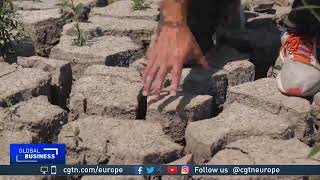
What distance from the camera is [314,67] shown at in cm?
257

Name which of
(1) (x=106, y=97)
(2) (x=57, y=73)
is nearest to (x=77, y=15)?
(2) (x=57, y=73)

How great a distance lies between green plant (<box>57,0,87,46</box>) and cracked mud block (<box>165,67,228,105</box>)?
60 cm

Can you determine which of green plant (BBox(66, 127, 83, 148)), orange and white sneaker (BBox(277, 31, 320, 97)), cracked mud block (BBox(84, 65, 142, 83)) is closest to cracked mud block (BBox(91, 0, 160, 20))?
cracked mud block (BBox(84, 65, 142, 83))

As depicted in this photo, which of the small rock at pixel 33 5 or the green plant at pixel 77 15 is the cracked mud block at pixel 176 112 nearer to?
the green plant at pixel 77 15

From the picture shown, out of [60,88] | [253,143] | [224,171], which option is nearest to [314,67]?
[253,143]

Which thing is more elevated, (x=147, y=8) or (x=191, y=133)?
(x=147, y=8)

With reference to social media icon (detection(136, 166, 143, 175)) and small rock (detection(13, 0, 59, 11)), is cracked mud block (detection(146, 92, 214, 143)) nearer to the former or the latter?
social media icon (detection(136, 166, 143, 175))

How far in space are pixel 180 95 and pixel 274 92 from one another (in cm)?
41

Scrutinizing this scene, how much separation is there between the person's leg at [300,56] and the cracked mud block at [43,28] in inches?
50.1

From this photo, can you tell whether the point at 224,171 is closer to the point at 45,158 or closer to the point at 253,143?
the point at 253,143

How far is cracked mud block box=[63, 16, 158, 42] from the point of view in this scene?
323 centimetres

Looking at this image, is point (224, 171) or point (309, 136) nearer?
point (224, 171)

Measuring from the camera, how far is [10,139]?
7.31 ft

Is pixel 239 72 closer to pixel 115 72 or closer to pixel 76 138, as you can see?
pixel 115 72
